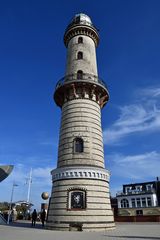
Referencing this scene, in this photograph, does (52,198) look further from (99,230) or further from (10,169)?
(10,169)

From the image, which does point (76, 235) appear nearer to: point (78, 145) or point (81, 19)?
point (78, 145)

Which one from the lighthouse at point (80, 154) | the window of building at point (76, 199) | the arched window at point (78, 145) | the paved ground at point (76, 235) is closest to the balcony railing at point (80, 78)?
the lighthouse at point (80, 154)

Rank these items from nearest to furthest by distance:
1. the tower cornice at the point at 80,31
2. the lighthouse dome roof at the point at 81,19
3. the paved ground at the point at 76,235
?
1. the paved ground at the point at 76,235
2. the tower cornice at the point at 80,31
3. the lighthouse dome roof at the point at 81,19

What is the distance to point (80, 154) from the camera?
64.3ft

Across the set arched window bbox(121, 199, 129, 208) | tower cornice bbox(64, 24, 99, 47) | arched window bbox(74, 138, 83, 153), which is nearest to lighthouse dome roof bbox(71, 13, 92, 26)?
tower cornice bbox(64, 24, 99, 47)

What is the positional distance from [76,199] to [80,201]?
340mm

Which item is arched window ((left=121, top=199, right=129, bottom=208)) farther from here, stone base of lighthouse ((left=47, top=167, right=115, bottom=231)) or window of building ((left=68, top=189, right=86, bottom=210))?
window of building ((left=68, top=189, right=86, bottom=210))

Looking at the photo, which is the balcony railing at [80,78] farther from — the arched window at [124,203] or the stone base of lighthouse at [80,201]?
the arched window at [124,203]

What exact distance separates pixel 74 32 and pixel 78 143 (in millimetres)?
13360

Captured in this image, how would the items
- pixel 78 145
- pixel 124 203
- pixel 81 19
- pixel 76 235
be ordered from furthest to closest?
pixel 124 203
pixel 81 19
pixel 78 145
pixel 76 235

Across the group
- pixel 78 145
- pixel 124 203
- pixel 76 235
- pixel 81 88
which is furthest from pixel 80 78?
pixel 124 203

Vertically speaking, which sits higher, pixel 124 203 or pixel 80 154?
pixel 80 154

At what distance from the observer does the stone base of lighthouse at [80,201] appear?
17.3 metres

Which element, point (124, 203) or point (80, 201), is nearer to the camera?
point (80, 201)
